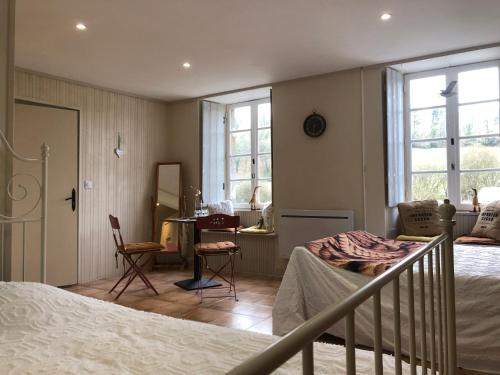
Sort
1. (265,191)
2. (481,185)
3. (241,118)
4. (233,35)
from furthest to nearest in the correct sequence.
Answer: (241,118), (265,191), (481,185), (233,35)

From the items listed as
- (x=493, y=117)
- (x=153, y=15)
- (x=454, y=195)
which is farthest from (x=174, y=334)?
(x=493, y=117)

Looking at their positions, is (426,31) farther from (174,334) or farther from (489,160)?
(174,334)

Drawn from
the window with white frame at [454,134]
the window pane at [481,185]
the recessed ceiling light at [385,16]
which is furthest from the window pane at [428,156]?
the recessed ceiling light at [385,16]

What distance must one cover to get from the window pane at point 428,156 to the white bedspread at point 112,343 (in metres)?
3.37

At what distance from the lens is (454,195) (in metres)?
4.15

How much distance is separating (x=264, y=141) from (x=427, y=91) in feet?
7.07

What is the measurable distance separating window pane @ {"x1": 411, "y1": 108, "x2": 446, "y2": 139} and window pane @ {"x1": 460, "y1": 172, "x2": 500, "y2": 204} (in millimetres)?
535

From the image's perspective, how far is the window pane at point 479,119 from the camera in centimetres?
399

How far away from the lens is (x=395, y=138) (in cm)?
420

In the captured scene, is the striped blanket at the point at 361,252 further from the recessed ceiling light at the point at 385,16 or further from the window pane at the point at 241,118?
the window pane at the point at 241,118

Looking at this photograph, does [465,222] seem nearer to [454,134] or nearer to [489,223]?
[489,223]

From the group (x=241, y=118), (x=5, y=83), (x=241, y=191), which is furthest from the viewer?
(x=241, y=118)

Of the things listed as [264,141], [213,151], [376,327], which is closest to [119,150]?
[213,151]

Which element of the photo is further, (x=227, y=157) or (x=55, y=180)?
(x=227, y=157)
